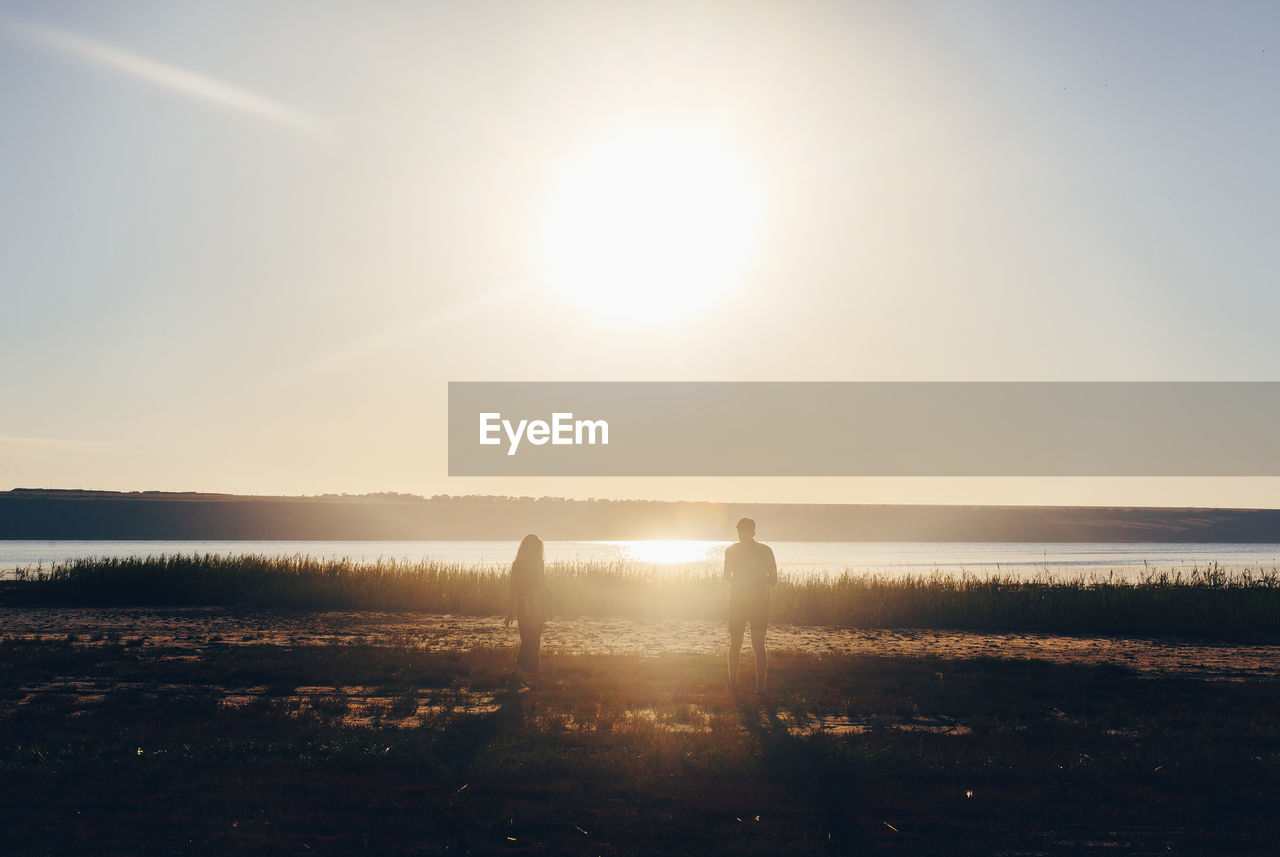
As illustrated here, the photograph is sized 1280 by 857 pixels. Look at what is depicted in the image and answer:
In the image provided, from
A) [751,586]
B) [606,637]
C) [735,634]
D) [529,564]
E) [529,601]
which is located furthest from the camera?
[606,637]

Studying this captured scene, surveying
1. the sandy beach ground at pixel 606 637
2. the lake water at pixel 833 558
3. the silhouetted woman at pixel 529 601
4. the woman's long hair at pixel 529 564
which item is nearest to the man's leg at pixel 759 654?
the silhouetted woman at pixel 529 601

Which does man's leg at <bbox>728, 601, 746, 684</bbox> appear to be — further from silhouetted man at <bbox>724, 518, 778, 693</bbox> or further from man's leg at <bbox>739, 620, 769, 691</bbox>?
man's leg at <bbox>739, 620, 769, 691</bbox>

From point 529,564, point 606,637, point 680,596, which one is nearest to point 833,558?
point 680,596

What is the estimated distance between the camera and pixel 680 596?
3061cm

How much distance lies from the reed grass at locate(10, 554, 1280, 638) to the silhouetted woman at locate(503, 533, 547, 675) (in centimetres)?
1254

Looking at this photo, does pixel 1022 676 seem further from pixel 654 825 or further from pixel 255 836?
pixel 255 836

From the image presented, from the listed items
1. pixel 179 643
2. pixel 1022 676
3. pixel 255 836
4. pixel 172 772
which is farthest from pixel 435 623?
pixel 255 836

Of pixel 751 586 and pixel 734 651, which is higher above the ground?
pixel 751 586

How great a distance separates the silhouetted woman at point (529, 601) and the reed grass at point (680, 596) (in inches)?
494

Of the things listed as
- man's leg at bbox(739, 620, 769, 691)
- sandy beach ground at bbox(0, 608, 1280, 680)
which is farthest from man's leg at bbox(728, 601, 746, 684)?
sandy beach ground at bbox(0, 608, 1280, 680)

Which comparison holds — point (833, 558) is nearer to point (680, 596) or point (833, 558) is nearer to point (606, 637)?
point (680, 596)

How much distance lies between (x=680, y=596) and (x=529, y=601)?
51.1 ft

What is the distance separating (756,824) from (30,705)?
982cm

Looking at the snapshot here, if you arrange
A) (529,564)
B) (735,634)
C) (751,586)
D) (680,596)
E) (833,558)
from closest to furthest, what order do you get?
(751,586) → (735,634) → (529,564) → (680,596) → (833,558)
